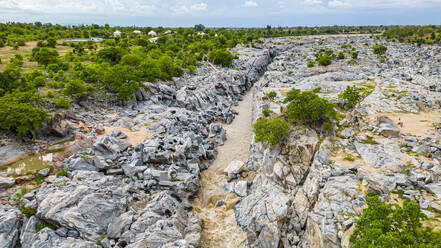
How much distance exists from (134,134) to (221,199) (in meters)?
17.9

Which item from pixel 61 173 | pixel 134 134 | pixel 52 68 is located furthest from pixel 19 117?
pixel 52 68

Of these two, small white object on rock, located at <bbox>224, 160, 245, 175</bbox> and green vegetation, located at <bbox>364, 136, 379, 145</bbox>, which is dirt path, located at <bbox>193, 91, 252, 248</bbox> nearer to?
small white object on rock, located at <bbox>224, 160, 245, 175</bbox>

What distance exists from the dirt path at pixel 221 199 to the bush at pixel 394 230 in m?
12.6

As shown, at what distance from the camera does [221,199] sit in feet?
93.0

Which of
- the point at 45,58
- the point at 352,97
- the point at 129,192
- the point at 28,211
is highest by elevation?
the point at 45,58

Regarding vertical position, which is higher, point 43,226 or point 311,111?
point 311,111

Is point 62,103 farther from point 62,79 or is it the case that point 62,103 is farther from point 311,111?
point 311,111

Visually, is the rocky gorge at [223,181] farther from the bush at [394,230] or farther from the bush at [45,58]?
the bush at [45,58]

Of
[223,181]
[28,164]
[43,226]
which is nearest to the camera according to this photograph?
[43,226]

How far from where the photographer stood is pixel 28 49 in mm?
71500

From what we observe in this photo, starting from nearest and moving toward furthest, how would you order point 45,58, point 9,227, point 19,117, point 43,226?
point 9,227 < point 43,226 < point 19,117 < point 45,58

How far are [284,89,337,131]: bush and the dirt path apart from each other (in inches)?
451

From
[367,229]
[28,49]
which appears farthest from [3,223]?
→ [28,49]

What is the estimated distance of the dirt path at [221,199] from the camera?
2324cm
